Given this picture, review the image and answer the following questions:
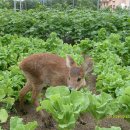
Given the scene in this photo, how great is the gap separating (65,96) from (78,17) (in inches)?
334

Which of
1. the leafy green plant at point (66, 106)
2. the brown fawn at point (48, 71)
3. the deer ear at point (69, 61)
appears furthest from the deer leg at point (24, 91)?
the leafy green plant at point (66, 106)

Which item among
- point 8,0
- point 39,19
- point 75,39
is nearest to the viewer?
point 75,39

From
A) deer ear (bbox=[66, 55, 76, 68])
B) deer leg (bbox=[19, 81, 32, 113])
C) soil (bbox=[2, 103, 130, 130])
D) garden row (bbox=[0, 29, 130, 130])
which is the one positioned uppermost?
deer ear (bbox=[66, 55, 76, 68])

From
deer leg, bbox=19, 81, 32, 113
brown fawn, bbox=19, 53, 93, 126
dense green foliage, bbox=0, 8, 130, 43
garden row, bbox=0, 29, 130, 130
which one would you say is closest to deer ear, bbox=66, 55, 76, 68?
brown fawn, bbox=19, 53, 93, 126

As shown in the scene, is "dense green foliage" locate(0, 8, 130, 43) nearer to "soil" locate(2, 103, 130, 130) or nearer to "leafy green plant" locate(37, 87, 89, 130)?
"soil" locate(2, 103, 130, 130)

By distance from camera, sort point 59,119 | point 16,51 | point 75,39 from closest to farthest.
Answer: point 59,119
point 16,51
point 75,39

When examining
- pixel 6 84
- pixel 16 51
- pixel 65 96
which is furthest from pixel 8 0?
pixel 65 96

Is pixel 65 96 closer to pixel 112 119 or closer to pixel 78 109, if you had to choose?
pixel 78 109

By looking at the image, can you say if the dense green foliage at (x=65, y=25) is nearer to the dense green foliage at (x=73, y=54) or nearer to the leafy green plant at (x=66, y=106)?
the dense green foliage at (x=73, y=54)

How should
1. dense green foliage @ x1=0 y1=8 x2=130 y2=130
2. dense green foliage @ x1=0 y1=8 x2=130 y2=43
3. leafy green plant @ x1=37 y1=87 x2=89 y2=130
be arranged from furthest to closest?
dense green foliage @ x1=0 y1=8 x2=130 y2=43 → dense green foliage @ x1=0 y1=8 x2=130 y2=130 → leafy green plant @ x1=37 y1=87 x2=89 y2=130

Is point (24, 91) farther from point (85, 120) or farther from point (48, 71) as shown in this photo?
point (85, 120)

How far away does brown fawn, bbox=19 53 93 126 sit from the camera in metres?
5.69

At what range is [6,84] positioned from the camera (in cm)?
586

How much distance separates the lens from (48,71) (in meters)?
5.81
